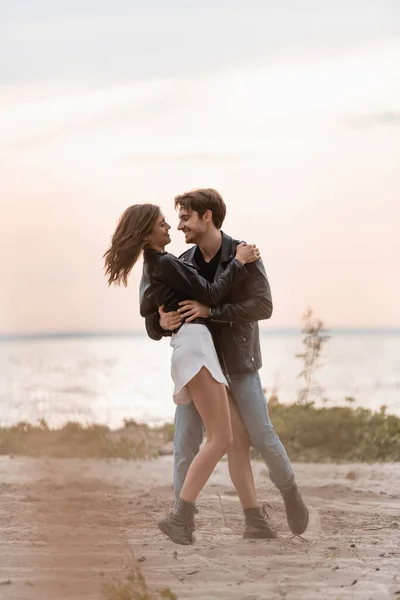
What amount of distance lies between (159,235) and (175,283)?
33 cm

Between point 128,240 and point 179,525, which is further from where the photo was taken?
point 179,525

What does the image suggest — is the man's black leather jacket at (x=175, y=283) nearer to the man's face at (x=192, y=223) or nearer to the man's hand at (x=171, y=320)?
the man's hand at (x=171, y=320)

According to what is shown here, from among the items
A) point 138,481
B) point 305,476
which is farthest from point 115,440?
point 305,476

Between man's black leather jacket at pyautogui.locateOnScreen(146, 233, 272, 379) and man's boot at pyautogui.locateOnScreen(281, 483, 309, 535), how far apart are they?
774 millimetres

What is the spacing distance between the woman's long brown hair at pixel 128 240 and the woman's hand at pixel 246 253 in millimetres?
505

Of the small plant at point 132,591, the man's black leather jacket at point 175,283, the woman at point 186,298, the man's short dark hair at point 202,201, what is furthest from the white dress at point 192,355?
the small plant at point 132,591

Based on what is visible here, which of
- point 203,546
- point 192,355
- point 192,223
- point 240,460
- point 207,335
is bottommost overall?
point 203,546

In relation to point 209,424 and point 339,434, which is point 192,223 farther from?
point 339,434

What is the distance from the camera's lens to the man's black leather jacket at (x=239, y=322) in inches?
206

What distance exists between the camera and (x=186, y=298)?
5.11 meters

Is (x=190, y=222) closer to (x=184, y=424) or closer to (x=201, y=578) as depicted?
(x=184, y=424)

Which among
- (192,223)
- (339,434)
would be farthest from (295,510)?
(339,434)

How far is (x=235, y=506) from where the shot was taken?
6.91 meters

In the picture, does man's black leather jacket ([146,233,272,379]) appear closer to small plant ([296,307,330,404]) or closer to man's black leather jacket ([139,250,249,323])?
man's black leather jacket ([139,250,249,323])
